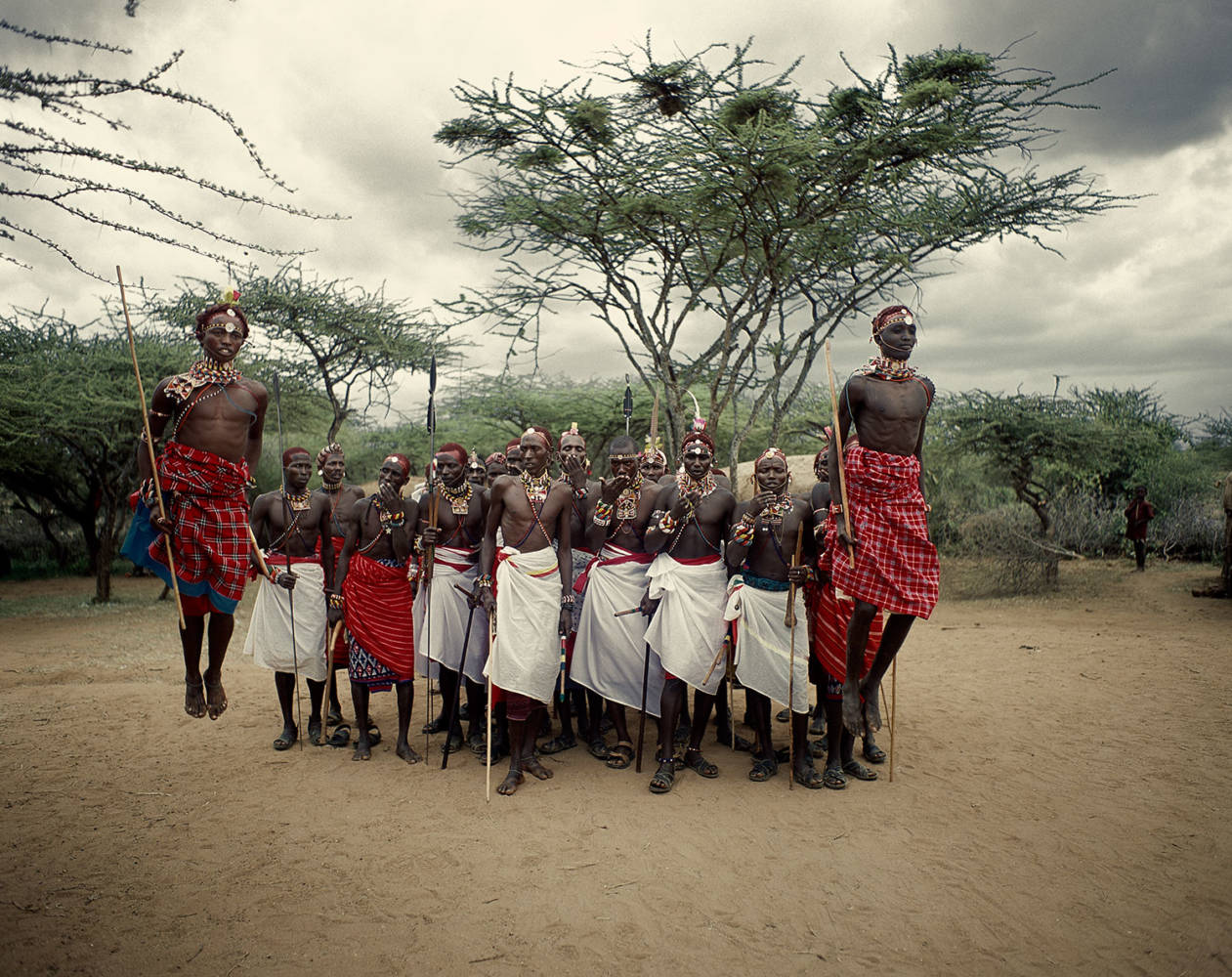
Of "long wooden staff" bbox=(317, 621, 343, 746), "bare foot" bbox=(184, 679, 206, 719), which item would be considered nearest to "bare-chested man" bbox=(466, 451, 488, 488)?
"long wooden staff" bbox=(317, 621, 343, 746)

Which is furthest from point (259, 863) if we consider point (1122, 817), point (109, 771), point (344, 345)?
point (344, 345)

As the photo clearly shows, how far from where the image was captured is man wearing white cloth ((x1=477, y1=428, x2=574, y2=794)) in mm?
5492

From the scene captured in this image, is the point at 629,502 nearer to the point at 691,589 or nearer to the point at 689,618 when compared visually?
the point at 691,589

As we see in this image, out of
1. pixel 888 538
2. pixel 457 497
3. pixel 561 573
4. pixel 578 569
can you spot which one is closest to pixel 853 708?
pixel 888 538

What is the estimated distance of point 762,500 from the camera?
5348mm

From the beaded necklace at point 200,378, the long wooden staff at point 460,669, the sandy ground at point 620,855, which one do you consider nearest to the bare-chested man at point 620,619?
the sandy ground at point 620,855

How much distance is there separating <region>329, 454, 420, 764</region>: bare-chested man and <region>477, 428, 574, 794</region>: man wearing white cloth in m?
0.92

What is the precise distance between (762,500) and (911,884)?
7.55 ft

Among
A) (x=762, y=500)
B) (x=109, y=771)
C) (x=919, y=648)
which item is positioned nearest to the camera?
(x=762, y=500)

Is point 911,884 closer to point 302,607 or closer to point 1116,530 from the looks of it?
point 302,607

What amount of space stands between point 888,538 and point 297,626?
4.41 meters

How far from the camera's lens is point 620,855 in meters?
4.55

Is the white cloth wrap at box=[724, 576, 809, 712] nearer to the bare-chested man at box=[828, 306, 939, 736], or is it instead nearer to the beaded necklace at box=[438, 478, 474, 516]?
the bare-chested man at box=[828, 306, 939, 736]

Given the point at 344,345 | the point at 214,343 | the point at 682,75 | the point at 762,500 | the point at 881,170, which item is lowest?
the point at 762,500
